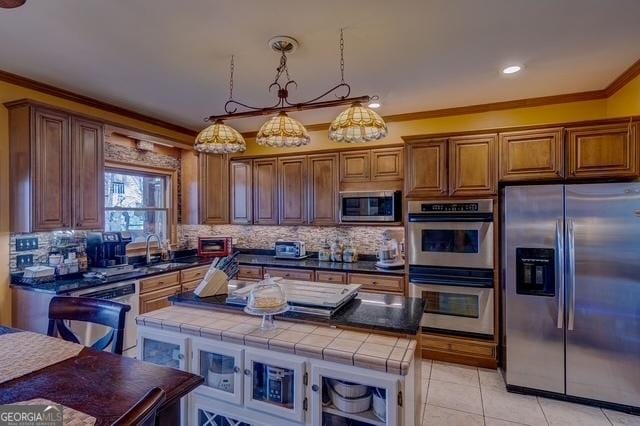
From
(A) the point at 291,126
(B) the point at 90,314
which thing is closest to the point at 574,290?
(A) the point at 291,126

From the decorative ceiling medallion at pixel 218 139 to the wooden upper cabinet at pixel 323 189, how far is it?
2022 millimetres

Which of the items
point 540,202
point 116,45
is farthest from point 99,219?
point 540,202

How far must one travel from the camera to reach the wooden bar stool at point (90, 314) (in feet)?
5.44

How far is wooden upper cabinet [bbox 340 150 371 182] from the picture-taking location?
4070 millimetres

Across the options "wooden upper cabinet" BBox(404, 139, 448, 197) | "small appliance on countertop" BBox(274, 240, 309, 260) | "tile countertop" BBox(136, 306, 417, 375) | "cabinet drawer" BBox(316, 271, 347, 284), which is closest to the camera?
"tile countertop" BBox(136, 306, 417, 375)

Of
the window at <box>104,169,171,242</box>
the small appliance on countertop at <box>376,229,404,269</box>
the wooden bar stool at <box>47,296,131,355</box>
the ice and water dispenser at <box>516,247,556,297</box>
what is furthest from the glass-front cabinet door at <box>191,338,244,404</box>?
the window at <box>104,169,171,242</box>

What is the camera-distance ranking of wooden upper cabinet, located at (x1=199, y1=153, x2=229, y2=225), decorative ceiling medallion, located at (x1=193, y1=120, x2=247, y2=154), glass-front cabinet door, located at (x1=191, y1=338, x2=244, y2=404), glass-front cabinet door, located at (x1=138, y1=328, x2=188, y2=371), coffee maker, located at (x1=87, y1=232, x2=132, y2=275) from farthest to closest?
wooden upper cabinet, located at (x1=199, y1=153, x2=229, y2=225)
coffee maker, located at (x1=87, y1=232, x2=132, y2=275)
decorative ceiling medallion, located at (x1=193, y1=120, x2=247, y2=154)
glass-front cabinet door, located at (x1=138, y1=328, x2=188, y2=371)
glass-front cabinet door, located at (x1=191, y1=338, x2=244, y2=404)

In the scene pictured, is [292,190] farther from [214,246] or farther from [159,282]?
[159,282]

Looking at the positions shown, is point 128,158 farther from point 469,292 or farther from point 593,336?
point 593,336

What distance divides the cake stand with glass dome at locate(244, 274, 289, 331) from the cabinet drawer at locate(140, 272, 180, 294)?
84.4 inches

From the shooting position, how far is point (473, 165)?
10.7ft

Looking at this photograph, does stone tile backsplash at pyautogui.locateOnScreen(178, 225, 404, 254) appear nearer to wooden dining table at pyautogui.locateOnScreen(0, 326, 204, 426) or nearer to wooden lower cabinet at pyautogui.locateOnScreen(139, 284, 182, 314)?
wooden lower cabinet at pyautogui.locateOnScreen(139, 284, 182, 314)

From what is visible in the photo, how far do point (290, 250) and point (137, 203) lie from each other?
206 cm

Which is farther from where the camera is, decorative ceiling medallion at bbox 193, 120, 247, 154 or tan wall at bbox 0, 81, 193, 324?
tan wall at bbox 0, 81, 193, 324
